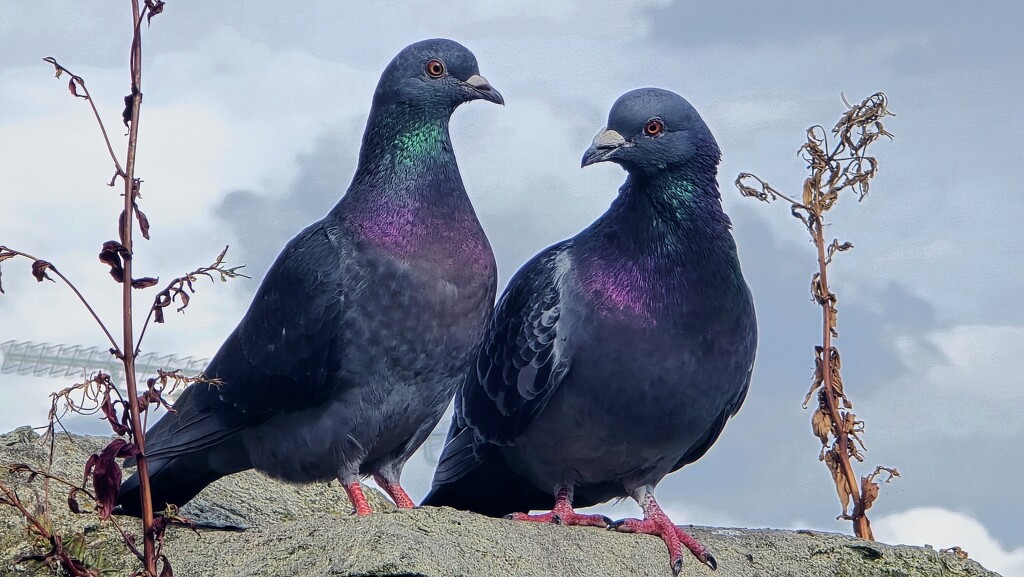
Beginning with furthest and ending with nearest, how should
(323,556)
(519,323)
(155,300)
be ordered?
(519,323), (323,556), (155,300)

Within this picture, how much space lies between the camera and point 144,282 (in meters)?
4.21

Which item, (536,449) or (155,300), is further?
(536,449)

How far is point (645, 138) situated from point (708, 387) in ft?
3.96

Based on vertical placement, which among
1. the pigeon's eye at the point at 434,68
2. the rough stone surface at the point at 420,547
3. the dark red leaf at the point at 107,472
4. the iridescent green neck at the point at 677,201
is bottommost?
the dark red leaf at the point at 107,472

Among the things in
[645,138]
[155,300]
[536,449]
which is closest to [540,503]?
[536,449]

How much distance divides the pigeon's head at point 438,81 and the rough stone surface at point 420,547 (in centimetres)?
191

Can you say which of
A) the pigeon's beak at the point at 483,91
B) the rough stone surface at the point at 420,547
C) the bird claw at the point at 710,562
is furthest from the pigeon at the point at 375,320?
the bird claw at the point at 710,562

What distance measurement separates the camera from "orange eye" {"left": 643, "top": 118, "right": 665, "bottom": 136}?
6055 mm

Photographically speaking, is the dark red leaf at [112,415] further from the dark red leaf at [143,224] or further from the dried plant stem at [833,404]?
the dried plant stem at [833,404]

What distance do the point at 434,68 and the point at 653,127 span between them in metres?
1.07

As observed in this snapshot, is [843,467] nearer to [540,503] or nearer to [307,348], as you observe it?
[540,503]

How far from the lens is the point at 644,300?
19.7 ft

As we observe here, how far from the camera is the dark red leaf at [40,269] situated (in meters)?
4.20

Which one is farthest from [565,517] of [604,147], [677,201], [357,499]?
[604,147]
